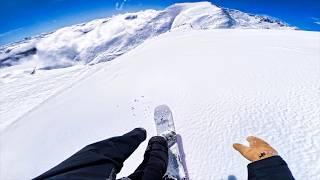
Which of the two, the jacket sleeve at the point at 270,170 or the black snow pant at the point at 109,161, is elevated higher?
the black snow pant at the point at 109,161

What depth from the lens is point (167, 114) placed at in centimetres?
481

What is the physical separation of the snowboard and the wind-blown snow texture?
0.19 m

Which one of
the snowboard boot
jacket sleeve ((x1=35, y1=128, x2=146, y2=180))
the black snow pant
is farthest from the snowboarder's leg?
the snowboard boot

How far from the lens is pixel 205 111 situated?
16.3ft

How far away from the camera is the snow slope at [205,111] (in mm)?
3744

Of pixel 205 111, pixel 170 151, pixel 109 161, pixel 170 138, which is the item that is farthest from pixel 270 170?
pixel 205 111

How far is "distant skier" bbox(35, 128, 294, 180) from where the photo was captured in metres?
1.88

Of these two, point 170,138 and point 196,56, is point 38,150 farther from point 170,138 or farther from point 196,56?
point 196,56

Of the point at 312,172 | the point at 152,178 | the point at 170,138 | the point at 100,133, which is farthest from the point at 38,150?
the point at 312,172

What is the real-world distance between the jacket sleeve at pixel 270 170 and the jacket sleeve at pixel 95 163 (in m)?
0.98

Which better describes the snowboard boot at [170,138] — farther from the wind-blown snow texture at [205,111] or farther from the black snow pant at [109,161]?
the black snow pant at [109,161]

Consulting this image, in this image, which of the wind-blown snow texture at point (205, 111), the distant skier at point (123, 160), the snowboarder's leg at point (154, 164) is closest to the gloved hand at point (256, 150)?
the distant skier at point (123, 160)

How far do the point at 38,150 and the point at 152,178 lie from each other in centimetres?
407

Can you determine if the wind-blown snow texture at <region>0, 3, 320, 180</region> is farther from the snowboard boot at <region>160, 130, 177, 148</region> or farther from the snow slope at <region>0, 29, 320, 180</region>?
the snowboard boot at <region>160, 130, 177, 148</region>
